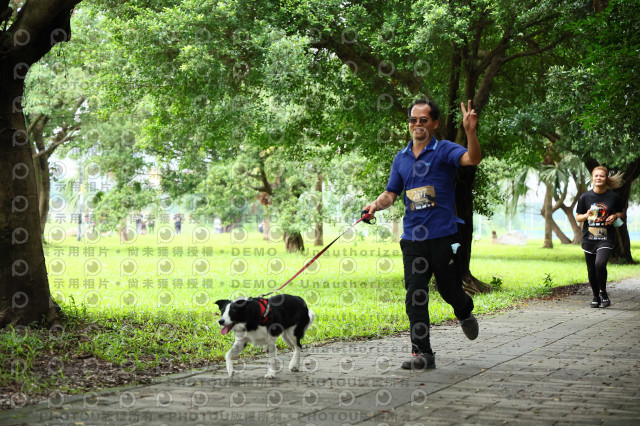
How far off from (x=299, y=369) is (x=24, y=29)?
4770 mm

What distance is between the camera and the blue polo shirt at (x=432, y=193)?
6.18 m

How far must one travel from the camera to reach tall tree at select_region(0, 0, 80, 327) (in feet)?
24.6

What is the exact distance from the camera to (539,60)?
51.8ft

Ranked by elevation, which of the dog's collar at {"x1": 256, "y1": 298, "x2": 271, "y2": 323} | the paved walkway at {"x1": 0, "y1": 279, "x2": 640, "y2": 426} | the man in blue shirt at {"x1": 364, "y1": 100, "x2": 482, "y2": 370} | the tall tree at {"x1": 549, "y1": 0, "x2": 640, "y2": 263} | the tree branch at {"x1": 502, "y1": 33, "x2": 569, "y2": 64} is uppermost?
the tree branch at {"x1": 502, "y1": 33, "x2": 569, "y2": 64}

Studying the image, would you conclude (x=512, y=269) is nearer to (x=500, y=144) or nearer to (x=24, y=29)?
(x=500, y=144)

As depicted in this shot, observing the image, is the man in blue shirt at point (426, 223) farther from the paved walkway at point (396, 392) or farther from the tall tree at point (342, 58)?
the tall tree at point (342, 58)

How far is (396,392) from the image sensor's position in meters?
5.32

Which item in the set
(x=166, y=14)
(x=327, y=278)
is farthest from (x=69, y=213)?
(x=166, y=14)

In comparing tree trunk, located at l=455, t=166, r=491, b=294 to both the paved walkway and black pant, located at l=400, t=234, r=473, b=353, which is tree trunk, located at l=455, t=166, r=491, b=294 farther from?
black pant, located at l=400, t=234, r=473, b=353

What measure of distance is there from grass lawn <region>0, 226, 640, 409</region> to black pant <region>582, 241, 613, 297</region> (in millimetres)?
1628

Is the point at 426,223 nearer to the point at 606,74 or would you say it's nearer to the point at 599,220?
the point at 599,220

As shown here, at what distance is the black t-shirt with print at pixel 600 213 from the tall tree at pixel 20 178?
8387 mm

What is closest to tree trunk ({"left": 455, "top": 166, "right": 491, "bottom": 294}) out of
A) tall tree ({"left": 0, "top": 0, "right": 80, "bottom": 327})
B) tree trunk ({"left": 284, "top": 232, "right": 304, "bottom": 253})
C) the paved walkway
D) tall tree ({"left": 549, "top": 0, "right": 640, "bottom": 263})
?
tall tree ({"left": 549, "top": 0, "right": 640, "bottom": 263})

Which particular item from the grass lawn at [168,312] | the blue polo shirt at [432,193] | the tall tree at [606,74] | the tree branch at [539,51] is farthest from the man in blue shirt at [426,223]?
the tree branch at [539,51]
